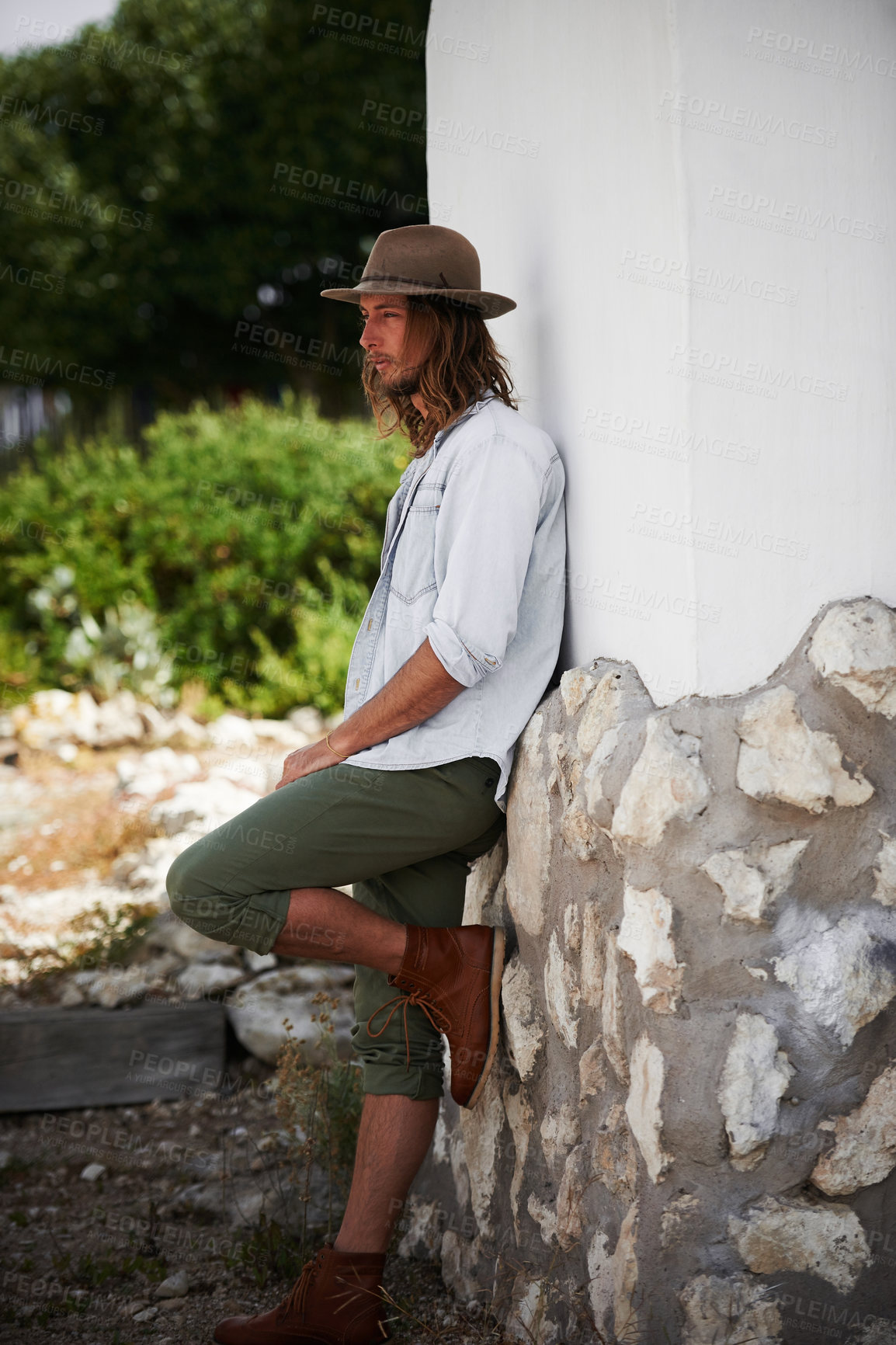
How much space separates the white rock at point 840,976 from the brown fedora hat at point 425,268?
4.49 ft

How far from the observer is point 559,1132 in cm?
211

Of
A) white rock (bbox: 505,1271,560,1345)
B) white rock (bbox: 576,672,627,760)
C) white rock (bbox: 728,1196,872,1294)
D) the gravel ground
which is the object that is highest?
white rock (bbox: 576,672,627,760)

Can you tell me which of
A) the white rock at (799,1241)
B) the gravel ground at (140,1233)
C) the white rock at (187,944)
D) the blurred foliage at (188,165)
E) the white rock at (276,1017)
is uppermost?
the blurred foliage at (188,165)

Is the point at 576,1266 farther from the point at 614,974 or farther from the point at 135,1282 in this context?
the point at 135,1282

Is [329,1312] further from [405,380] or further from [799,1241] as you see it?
[405,380]

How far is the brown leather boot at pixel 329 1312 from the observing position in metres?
2.22

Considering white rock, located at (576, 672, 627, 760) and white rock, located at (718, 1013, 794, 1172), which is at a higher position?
white rock, located at (576, 672, 627, 760)

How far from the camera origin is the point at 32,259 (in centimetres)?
1328

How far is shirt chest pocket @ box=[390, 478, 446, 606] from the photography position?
2.27 meters

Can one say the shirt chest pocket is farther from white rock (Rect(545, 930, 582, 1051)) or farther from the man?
white rock (Rect(545, 930, 582, 1051))

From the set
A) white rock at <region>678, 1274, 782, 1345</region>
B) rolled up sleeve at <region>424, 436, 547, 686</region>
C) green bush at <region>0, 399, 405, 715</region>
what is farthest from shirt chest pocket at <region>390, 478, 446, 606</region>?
green bush at <region>0, 399, 405, 715</region>

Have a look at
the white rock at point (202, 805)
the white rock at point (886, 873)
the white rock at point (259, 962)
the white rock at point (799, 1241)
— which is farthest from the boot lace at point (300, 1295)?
the white rock at point (202, 805)

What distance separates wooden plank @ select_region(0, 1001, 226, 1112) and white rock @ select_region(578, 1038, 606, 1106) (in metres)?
1.88

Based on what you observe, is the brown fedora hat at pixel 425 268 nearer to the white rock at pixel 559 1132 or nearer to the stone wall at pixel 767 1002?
the stone wall at pixel 767 1002
